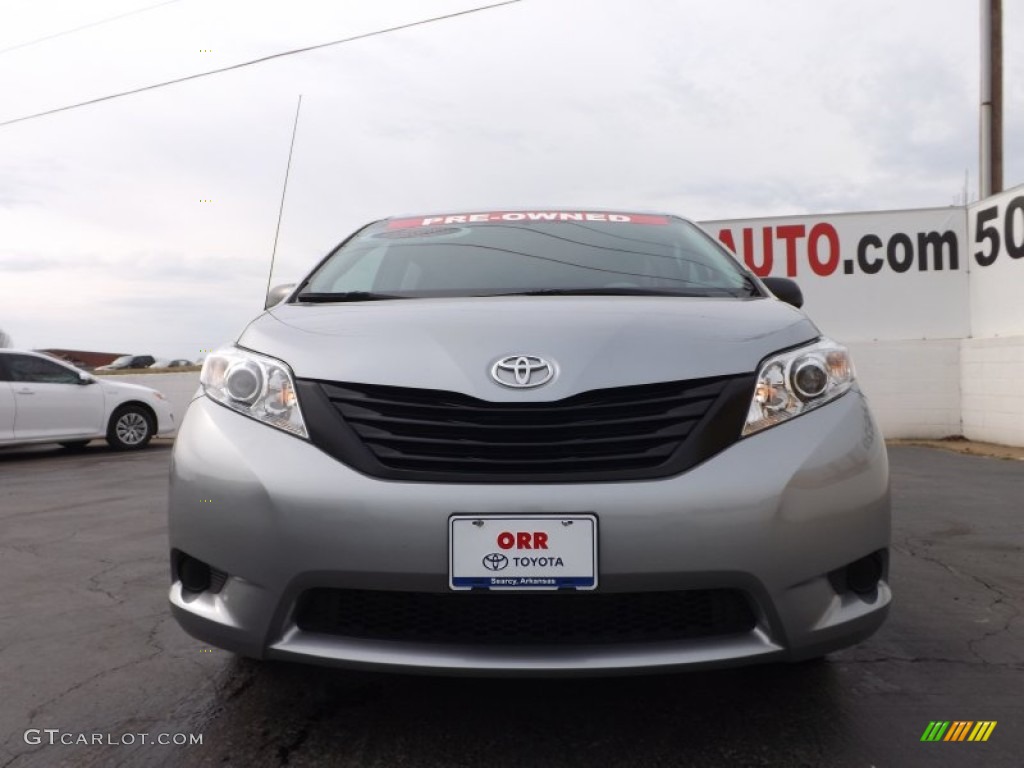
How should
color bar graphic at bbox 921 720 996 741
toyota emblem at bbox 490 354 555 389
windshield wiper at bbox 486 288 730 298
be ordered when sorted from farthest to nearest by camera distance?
windshield wiper at bbox 486 288 730 298, color bar graphic at bbox 921 720 996 741, toyota emblem at bbox 490 354 555 389

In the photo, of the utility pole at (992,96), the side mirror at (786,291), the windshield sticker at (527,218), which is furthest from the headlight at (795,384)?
the utility pole at (992,96)

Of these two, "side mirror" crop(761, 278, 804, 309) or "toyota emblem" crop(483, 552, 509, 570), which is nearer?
"toyota emblem" crop(483, 552, 509, 570)

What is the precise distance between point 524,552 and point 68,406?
32.6ft

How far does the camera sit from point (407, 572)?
1.81m

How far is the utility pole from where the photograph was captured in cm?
1140

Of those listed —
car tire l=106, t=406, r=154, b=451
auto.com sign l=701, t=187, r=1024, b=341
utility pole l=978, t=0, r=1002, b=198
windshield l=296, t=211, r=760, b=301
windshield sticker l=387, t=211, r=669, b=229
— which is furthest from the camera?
utility pole l=978, t=0, r=1002, b=198

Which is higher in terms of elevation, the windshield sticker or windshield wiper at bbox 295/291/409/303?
the windshield sticker

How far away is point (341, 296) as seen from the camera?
270 centimetres

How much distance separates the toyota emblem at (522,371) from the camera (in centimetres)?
195

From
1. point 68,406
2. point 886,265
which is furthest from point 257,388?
point 886,265

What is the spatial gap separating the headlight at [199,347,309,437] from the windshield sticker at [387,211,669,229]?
141 centimetres

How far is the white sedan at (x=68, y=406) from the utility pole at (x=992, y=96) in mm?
11323

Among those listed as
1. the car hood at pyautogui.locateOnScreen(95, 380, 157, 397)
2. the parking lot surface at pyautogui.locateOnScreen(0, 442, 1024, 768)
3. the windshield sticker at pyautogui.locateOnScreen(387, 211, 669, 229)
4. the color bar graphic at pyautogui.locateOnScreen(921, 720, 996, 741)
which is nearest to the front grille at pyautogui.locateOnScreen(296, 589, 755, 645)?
the parking lot surface at pyautogui.locateOnScreen(0, 442, 1024, 768)

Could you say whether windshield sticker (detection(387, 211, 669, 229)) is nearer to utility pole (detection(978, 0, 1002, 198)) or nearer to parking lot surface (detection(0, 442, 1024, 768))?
parking lot surface (detection(0, 442, 1024, 768))
